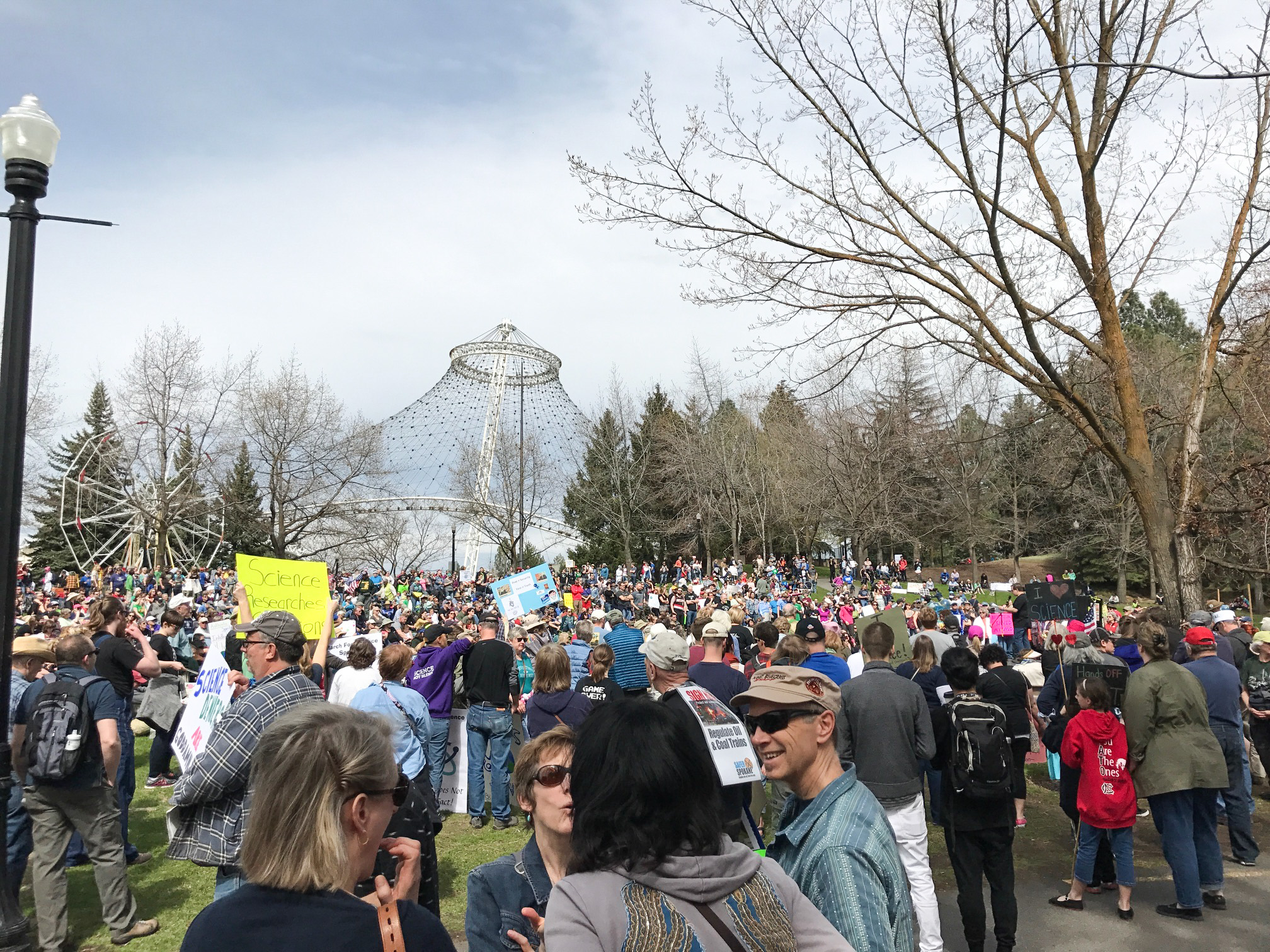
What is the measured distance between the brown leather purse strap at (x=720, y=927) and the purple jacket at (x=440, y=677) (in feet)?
23.0

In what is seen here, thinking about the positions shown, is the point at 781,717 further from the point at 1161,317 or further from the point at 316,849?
the point at 1161,317

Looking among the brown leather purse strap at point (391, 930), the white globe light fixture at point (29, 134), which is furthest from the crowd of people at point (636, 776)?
the white globe light fixture at point (29, 134)

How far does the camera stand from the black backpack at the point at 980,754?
5.12m

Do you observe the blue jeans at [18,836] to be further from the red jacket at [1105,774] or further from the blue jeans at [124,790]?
the red jacket at [1105,774]

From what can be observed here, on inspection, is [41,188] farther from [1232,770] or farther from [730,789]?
[1232,770]

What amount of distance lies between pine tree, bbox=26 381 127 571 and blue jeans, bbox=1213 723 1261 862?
31536mm

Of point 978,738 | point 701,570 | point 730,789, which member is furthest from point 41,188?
point 701,570

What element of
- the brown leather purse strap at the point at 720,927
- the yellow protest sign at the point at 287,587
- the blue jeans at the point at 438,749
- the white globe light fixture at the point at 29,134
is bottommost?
the blue jeans at the point at 438,749

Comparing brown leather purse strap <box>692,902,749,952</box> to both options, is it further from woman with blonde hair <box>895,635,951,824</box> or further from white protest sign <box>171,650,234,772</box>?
woman with blonde hair <box>895,635,951,824</box>

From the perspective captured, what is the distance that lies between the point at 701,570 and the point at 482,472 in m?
13.2

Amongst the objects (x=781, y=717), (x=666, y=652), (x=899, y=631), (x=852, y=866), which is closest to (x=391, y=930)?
(x=852, y=866)

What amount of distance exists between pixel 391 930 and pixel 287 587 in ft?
20.0

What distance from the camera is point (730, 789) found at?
476 centimetres

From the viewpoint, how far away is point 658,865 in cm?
175
